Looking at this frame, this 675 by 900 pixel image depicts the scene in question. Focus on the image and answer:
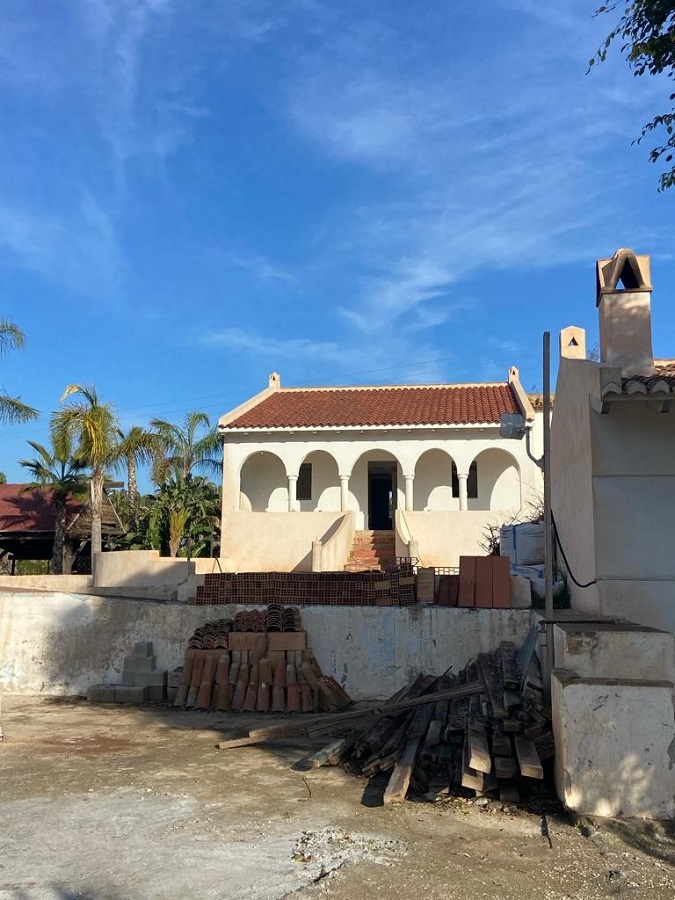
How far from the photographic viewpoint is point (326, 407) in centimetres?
2489

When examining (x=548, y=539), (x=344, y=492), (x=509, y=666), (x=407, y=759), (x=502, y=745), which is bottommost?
(x=407, y=759)

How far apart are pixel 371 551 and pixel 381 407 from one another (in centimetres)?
562

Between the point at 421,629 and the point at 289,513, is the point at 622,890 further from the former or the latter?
the point at 289,513

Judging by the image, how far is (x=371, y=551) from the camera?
68.8 ft

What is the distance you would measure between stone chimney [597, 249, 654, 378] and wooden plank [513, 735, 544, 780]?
4.68 m

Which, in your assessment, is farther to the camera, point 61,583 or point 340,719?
point 61,583

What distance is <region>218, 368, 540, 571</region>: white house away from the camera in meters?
20.5

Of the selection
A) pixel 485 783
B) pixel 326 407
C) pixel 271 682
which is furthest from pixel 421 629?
pixel 326 407

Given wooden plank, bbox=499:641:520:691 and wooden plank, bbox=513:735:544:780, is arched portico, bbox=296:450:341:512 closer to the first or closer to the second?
wooden plank, bbox=499:641:520:691

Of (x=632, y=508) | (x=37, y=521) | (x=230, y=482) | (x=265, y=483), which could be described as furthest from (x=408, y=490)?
(x=37, y=521)

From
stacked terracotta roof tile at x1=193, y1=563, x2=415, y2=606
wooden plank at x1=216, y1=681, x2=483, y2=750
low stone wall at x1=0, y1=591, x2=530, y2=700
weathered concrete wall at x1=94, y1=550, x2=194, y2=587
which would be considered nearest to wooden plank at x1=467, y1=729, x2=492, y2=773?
wooden plank at x1=216, y1=681, x2=483, y2=750

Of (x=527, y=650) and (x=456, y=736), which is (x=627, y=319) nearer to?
(x=527, y=650)

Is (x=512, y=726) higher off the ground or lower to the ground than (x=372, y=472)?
lower

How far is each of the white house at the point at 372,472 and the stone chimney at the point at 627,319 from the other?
399 inches
